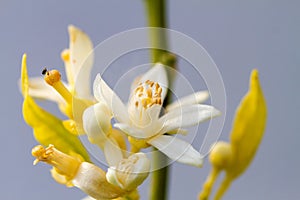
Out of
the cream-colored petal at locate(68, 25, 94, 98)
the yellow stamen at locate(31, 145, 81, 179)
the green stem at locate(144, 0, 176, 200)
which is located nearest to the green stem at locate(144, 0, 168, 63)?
the green stem at locate(144, 0, 176, 200)

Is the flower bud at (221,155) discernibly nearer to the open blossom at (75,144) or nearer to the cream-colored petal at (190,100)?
the cream-colored petal at (190,100)

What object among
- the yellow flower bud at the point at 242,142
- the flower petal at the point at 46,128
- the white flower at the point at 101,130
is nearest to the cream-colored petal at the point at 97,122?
the white flower at the point at 101,130

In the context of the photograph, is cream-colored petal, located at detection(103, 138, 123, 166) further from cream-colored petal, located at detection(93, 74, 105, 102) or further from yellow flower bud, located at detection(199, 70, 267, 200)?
yellow flower bud, located at detection(199, 70, 267, 200)

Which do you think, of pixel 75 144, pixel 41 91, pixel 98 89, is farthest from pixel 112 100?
pixel 41 91

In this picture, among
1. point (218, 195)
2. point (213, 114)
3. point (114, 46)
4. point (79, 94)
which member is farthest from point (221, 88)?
point (218, 195)

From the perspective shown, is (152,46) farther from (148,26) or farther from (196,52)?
(196,52)

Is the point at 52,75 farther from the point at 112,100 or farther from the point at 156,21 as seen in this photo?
the point at 156,21
